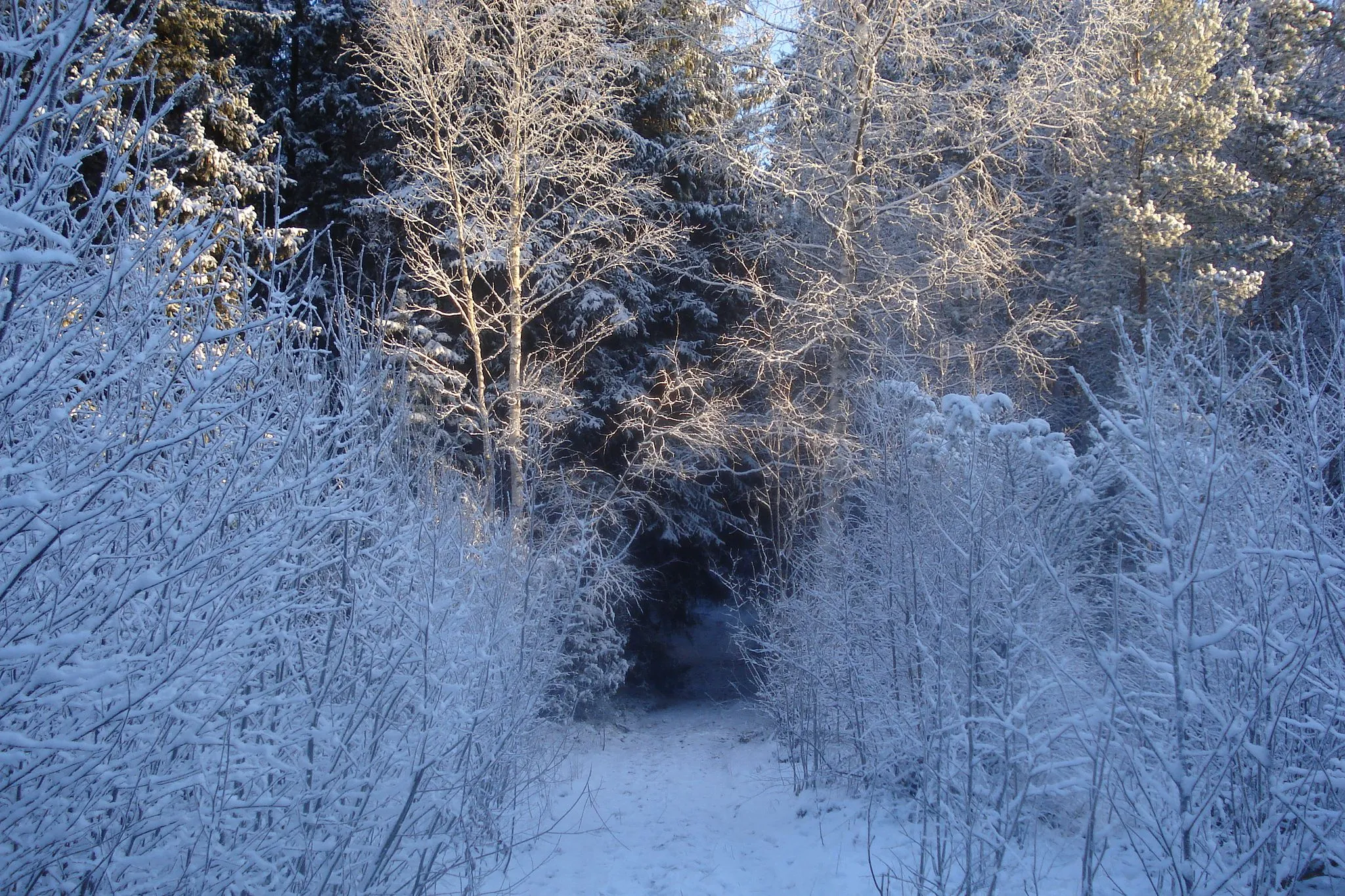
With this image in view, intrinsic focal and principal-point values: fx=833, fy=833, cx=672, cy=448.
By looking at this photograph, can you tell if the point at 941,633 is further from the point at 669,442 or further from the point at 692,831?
the point at 669,442

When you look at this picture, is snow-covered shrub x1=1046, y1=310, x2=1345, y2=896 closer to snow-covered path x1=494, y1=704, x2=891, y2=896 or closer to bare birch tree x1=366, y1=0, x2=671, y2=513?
snow-covered path x1=494, y1=704, x2=891, y2=896

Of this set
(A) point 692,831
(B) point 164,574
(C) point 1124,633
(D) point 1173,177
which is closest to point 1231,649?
(C) point 1124,633

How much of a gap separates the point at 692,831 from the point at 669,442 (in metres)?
6.74

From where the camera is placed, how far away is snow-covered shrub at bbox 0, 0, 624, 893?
2516 mm

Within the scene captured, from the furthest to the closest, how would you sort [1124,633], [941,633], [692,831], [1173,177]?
[1173,177], [692,831], [1124,633], [941,633]

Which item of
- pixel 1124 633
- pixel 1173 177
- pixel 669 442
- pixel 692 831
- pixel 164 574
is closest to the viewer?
pixel 164 574

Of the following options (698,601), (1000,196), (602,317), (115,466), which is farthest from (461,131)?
(115,466)

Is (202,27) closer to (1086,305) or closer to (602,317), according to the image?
(602,317)

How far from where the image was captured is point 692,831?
880 cm

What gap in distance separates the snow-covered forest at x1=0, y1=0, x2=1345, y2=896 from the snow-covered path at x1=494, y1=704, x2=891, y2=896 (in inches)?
4.5

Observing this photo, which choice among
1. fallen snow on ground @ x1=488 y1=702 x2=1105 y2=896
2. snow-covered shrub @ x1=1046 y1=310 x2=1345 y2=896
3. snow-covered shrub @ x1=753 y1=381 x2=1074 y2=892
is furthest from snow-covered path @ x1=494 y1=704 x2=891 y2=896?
snow-covered shrub @ x1=1046 y1=310 x2=1345 y2=896

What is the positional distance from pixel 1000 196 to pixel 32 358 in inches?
521

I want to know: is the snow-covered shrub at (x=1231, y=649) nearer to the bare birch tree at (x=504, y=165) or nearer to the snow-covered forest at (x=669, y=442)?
the snow-covered forest at (x=669, y=442)

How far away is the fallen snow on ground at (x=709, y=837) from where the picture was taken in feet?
23.2
